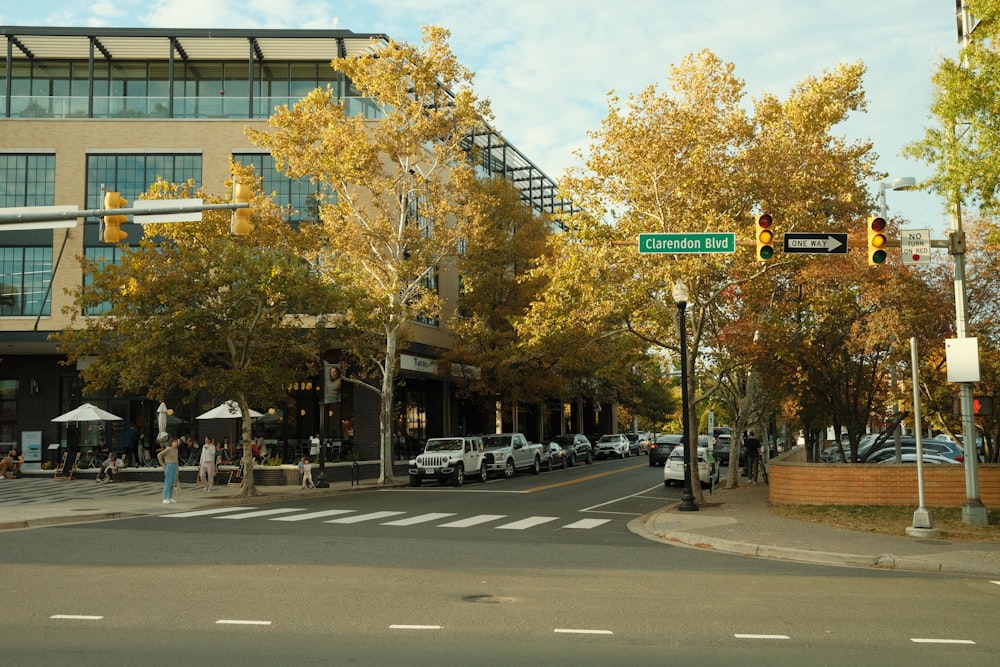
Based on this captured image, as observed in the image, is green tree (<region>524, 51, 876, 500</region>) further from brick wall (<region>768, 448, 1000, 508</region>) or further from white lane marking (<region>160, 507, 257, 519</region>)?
white lane marking (<region>160, 507, 257, 519</region>)

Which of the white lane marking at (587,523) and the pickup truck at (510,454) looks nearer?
the white lane marking at (587,523)

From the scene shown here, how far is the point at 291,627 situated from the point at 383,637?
0.96 meters

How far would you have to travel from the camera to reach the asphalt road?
7613 millimetres

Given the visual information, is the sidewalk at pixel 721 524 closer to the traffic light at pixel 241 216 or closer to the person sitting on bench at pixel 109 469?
the person sitting on bench at pixel 109 469

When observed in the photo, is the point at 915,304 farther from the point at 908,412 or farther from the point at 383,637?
the point at 383,637

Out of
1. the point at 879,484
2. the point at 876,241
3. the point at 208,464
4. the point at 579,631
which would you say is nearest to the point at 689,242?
the point at 876,241

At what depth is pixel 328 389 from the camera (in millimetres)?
31594

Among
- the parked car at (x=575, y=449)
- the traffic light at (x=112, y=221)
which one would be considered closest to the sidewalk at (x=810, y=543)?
the traffic light at (x=112, y=221)

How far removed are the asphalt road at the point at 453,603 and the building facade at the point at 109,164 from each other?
2252cm

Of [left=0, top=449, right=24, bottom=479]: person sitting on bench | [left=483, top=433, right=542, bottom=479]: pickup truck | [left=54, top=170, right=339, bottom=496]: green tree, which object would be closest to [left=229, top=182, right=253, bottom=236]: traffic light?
[left=54, top=170, right=339, bottom=496]: green tree

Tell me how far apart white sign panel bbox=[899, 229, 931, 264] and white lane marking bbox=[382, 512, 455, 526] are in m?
10.9

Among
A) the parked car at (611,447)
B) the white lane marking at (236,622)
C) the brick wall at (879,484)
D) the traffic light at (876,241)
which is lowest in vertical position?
the parked car at (611,447)

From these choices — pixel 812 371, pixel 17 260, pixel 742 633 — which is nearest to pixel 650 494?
pixel 812 371

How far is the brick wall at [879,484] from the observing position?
62.5ft
